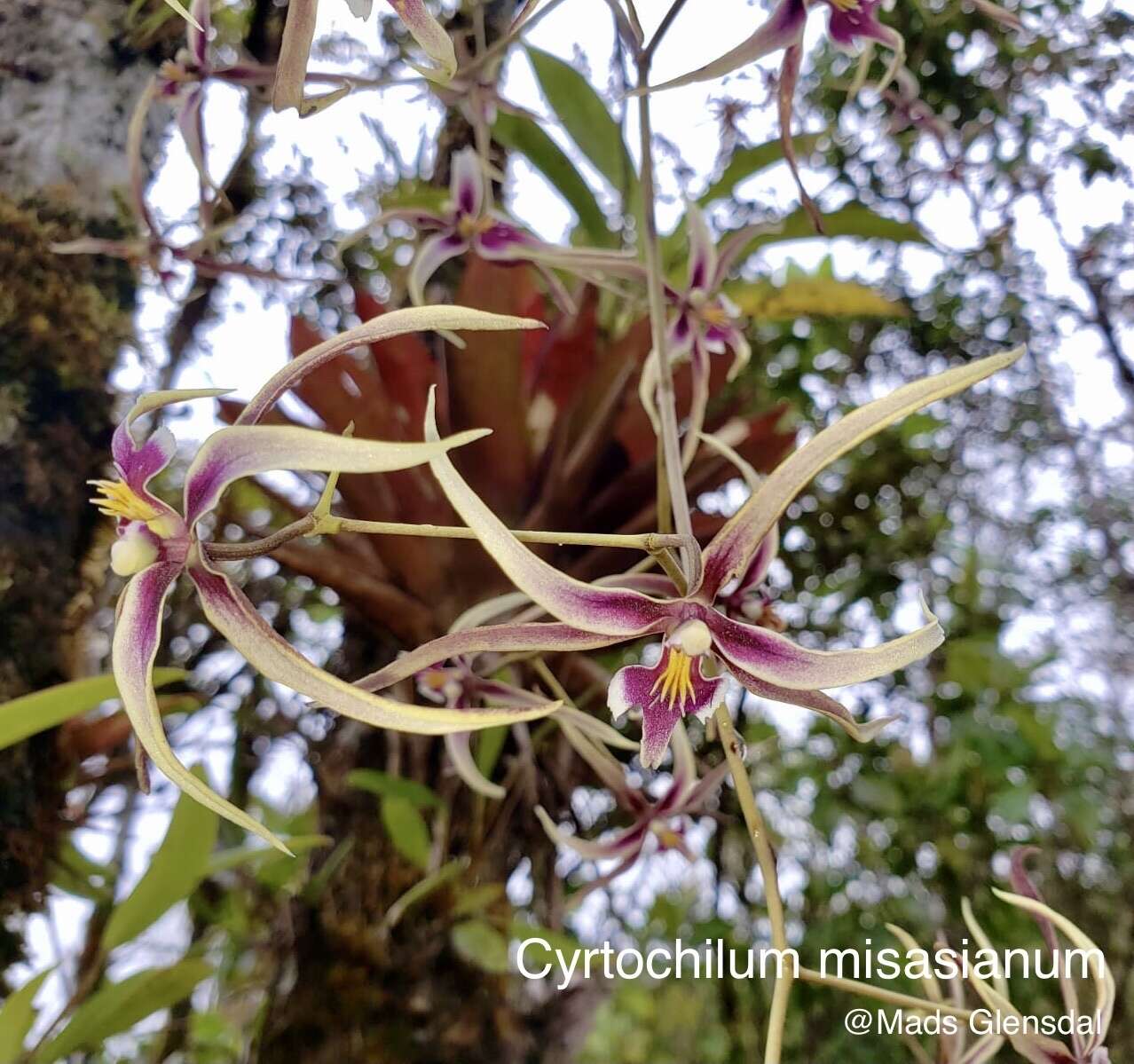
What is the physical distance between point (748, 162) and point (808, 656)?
0.81 m

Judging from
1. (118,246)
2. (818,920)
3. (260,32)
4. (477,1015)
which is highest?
(260,32)

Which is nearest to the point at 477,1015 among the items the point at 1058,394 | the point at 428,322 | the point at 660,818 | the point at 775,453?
the point at 660,818

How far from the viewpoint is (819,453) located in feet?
0.91

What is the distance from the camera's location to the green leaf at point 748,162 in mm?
927

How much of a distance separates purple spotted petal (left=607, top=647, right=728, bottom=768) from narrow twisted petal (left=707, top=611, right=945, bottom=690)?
2 centimetres

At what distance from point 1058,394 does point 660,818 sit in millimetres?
979

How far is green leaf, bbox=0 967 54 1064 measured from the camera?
1.96 ft

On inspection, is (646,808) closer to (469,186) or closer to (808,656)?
(808,656)

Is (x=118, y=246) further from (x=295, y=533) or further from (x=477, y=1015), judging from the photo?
(x=477, y=1015)

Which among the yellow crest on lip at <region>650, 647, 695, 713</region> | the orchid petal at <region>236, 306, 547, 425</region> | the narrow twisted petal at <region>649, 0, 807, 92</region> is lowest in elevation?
the yellow crest on lip at <region>650, 647, 695, 713</region>

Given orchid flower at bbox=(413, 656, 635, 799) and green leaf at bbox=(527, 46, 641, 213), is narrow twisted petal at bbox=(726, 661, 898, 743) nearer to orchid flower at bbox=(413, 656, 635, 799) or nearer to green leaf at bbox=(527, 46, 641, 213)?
orchid flower at bbox=(413, 656, 635, 799)

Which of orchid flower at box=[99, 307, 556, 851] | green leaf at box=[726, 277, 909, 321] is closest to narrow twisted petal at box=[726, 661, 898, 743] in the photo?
orchid flower at box=[99, 307, 556, 851]

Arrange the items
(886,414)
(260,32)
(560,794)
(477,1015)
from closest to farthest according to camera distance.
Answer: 1. (886,414)
2. (477,1015)
3. (560,794)
4. (260,32)

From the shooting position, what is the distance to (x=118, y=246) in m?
0.69
